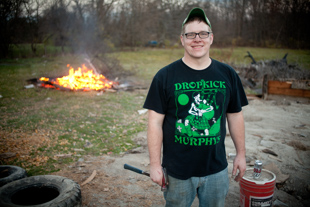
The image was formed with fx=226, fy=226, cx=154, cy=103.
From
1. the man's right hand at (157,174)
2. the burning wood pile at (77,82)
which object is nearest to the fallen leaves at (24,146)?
the man's right hand at (157,174)

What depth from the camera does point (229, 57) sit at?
47.1 ft

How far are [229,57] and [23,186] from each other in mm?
13707

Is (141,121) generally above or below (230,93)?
below

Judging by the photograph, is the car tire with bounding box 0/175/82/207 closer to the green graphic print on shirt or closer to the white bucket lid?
the green graphic print on shirt

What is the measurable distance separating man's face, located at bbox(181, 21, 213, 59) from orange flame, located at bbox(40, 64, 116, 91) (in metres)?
8.70

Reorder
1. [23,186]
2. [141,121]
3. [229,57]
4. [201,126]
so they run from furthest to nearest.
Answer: [229,57]
[141,121]
[23,186]
[201,126]

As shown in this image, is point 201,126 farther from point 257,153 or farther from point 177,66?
point 257,153

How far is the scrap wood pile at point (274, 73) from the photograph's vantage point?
921 cm

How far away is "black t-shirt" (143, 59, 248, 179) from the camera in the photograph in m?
1.91

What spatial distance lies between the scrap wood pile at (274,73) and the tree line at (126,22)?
3.45ft

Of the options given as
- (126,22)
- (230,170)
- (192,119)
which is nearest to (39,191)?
(192,119)

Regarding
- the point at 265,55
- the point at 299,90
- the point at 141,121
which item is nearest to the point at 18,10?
the point at 141,121

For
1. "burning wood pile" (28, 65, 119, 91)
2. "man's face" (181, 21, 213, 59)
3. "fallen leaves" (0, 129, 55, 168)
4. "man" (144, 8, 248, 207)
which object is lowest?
"fallen leaves" (0, 129, 55, 168)

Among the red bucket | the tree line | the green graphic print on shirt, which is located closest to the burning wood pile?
the tree line
